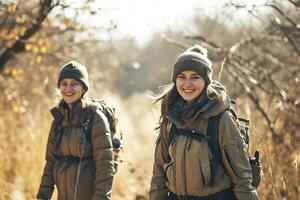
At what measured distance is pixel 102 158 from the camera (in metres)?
4.01

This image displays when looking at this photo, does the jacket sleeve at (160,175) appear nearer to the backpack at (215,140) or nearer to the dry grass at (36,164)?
the backpack at (215,140)

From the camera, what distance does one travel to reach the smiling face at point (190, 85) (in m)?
3.42

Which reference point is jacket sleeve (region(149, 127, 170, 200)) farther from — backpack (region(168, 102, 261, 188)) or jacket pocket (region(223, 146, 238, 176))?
jacket pocket (region(223, 146, 238, 176))

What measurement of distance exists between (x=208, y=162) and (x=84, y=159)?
125 centimetres

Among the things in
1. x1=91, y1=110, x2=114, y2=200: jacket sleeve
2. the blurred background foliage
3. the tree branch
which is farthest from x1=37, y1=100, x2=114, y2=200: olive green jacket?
the tree branch

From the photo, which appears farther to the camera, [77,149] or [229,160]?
[77,149]

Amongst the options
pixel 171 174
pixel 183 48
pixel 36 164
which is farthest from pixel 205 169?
pixel 36 164

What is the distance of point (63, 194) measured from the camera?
413 centimetres

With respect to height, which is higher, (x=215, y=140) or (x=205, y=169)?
(x=215, y=140)

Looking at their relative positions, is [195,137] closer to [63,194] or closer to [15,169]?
Answer: [63,194]

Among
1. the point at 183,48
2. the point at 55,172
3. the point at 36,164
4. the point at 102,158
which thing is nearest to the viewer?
the point at 102,158

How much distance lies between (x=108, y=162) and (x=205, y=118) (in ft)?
3.49

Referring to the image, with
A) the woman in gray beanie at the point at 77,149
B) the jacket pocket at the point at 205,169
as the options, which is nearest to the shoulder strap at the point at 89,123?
the woman in gray beanie at the point at 77,149

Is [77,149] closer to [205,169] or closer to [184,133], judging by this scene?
[184,133]
